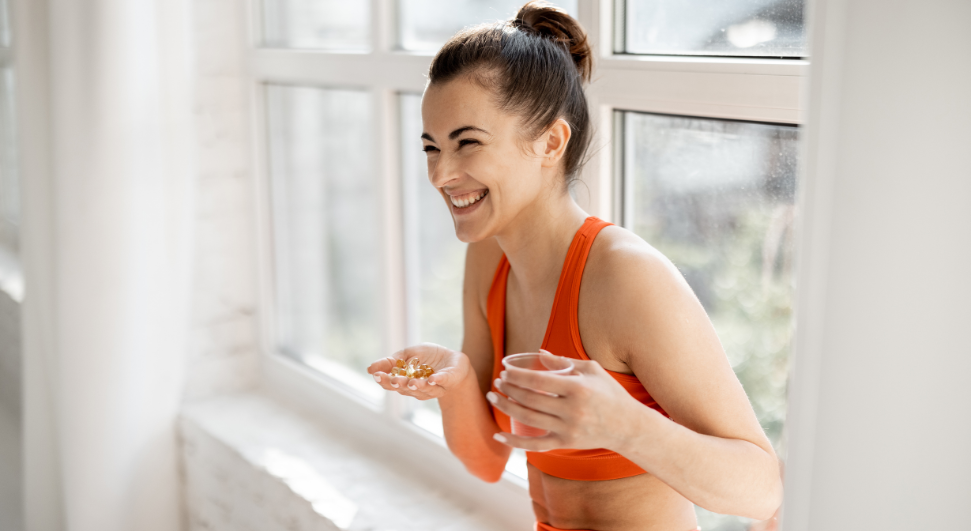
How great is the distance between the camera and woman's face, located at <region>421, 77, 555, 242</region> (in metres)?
1.15

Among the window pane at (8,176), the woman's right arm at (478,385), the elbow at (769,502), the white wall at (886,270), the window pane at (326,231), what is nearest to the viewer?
the white wall at (886,270)

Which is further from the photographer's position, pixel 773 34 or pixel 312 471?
pixel 312 471

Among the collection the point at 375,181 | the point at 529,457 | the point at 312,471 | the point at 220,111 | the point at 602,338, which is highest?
the point at 220,111

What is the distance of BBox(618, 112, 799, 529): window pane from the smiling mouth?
0.36 metres

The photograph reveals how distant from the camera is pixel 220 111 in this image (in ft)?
8.16

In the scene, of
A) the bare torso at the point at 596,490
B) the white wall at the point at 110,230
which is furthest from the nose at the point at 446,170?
the white wall at the point at 110,230

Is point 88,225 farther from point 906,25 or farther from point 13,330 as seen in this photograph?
point 906,25

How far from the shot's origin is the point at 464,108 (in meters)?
1.15

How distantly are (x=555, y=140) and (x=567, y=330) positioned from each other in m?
0.27

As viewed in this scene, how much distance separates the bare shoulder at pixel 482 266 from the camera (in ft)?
4.77

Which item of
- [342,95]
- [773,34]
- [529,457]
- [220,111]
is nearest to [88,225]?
[220,111]

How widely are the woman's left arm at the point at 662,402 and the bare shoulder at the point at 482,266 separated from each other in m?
0.36

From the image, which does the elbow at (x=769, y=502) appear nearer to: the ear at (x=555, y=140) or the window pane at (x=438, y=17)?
the ear at (x=555, y=140)

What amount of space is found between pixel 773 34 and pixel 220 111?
1.76 m
